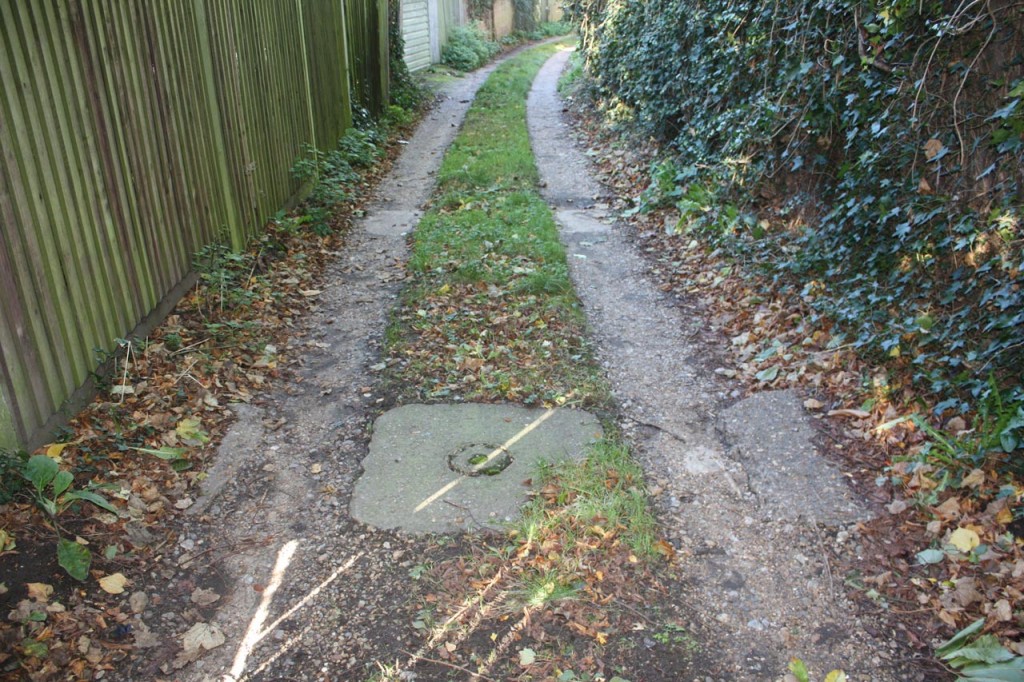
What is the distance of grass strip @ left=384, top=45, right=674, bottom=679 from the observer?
121 inches

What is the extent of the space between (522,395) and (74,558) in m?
2.56

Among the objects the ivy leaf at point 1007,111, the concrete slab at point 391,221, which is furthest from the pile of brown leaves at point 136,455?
the ivy leaf at point 1007,111

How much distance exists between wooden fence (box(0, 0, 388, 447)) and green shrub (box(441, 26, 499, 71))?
1350cm

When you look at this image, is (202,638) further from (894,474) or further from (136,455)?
(894,474)

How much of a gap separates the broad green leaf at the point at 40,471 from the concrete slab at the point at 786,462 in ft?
11.2

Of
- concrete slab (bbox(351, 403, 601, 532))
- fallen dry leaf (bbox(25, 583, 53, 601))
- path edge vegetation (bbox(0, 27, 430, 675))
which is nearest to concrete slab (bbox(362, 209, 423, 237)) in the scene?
path edge vegetation (bbox(0, 27, 430, 675))

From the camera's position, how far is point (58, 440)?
3.64m

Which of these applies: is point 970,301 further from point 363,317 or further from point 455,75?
point 455,75

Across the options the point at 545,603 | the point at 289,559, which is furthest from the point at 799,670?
the point at 289,559

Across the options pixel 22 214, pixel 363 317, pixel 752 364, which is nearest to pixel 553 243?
pixel 363 317

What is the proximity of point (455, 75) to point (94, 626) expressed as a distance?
1780 centimetres

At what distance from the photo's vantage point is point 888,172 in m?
4.62

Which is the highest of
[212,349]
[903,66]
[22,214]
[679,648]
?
[903,66]

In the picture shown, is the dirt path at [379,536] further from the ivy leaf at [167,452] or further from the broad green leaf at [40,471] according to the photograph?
the broad green leaf at [40,471]
